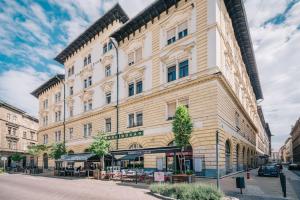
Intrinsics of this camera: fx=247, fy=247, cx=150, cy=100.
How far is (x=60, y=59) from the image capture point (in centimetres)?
4522

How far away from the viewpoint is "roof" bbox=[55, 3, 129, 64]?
32.7m

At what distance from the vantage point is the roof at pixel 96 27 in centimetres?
3266

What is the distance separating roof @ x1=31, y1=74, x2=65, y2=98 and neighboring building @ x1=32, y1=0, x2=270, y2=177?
650cm

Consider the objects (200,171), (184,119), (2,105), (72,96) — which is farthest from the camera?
(2,105)

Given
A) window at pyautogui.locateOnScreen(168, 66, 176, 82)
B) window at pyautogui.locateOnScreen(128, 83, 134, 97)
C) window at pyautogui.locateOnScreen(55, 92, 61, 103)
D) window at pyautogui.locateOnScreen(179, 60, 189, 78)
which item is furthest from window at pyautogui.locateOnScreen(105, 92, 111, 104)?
window at pyautogui.locateOnScreen(55, 92, 61, 103)

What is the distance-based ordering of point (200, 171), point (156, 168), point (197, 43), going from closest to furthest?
1. point (200, 171)
2. point (197, 43)
3. point (156, 168)

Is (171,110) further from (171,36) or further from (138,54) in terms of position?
(138,54)

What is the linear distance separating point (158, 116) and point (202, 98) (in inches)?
218

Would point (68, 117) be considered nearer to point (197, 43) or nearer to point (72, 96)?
point (72, 96)

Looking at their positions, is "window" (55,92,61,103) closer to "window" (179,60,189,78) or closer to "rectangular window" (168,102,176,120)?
"rectangular window" (168,102,176,120)

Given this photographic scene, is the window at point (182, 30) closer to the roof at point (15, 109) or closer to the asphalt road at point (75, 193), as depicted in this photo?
the asphalt road at point (75, 193)

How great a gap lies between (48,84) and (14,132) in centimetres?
2579

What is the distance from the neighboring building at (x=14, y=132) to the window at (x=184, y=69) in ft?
155

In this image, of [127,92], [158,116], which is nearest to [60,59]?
[127,92]
